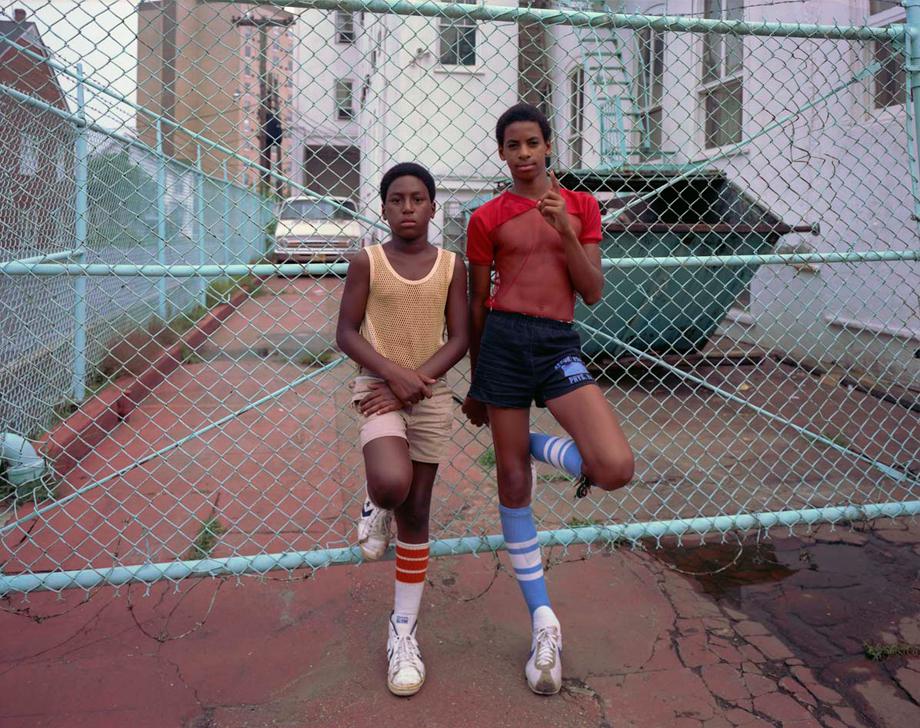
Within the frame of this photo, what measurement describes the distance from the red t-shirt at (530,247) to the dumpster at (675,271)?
10.2 feet

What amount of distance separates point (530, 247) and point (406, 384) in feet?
1.89

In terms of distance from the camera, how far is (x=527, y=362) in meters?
2.29

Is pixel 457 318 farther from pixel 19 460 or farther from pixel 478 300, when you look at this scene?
pixel 19 460

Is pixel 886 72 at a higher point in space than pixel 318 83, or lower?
higher

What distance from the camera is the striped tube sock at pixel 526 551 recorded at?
2365 mm

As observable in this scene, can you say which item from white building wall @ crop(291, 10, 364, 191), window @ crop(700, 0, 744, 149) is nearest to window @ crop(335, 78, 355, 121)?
white building wall @ crop(291, 10, 364, 191)

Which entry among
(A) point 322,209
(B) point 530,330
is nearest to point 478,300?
(B) point 530,330

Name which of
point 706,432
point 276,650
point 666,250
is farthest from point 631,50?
point 276,650

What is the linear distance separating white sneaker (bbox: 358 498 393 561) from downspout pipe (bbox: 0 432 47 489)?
198cm

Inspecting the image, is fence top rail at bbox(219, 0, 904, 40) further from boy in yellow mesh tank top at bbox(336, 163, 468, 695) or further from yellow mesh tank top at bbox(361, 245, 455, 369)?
yellow mesh tank top at bbox(361, 245, 455, 369)

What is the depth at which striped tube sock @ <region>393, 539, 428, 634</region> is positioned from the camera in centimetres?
235

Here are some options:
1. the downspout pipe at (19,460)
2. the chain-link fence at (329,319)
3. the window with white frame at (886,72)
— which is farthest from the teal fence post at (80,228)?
the window with white frame at (886,72)

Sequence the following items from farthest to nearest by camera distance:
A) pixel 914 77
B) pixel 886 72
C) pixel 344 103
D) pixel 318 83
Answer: pixel 886 72 < pixel 344 103 < pixel 914 77 < pixel 318 83

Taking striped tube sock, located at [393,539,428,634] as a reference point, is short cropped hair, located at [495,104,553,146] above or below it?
above
